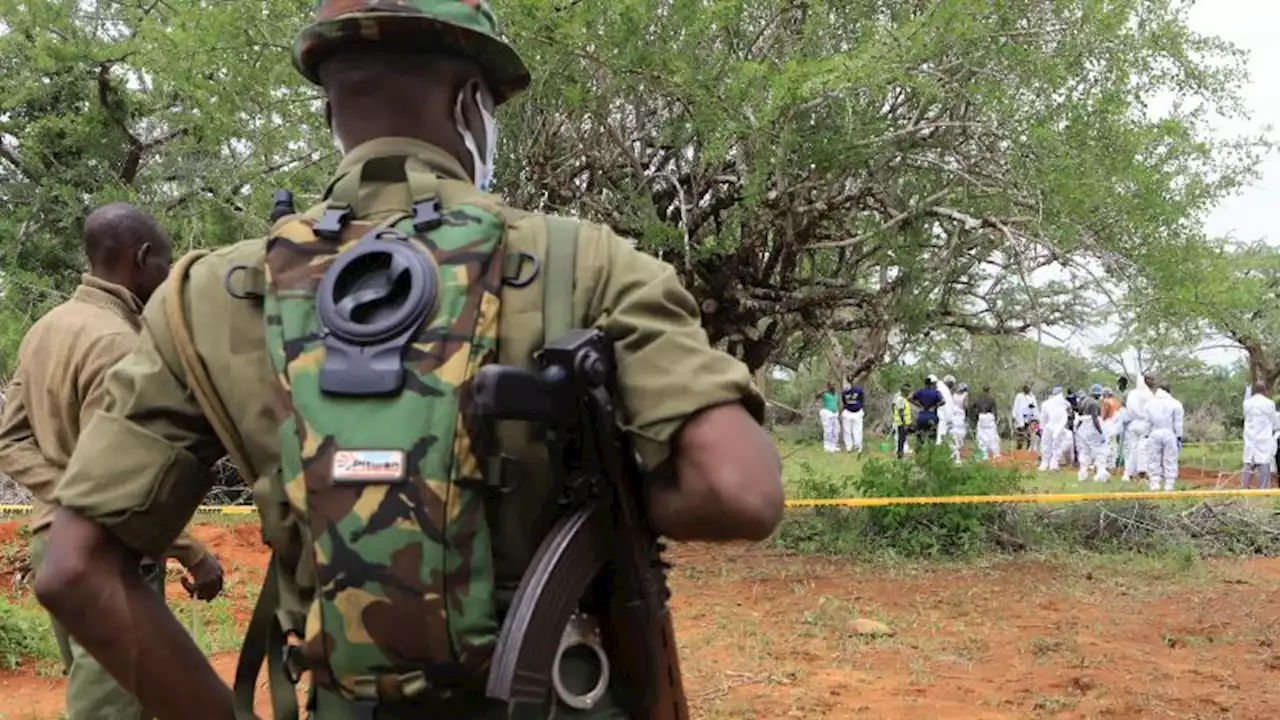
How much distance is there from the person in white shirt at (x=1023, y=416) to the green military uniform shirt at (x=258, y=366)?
23.2 meters

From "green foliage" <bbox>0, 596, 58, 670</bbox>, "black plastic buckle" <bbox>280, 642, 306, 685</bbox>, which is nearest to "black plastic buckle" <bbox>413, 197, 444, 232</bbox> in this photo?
"black plastic buckle" <bbox>280, 642, 306, 685</bbox>

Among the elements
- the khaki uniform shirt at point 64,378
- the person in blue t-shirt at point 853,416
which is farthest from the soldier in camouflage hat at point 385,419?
the person in blue t-shirt at point 853,416

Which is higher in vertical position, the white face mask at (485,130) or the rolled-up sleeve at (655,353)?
the white face mask at (485,130)

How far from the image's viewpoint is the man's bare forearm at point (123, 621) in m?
1.47

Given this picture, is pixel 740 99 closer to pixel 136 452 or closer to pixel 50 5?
pixel 136 452

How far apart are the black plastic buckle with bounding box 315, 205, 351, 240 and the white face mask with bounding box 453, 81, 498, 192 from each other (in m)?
0.23

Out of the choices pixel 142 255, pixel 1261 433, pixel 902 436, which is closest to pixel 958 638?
pixel 142 255

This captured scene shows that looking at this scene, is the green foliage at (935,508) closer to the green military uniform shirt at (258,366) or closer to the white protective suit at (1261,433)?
the white protective suit at (1261,433)

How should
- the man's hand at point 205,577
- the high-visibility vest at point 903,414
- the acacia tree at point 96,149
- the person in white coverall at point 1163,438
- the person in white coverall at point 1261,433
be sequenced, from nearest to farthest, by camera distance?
the man's hand at point 205,577, the acacia tree at point 96,149, the person in white coverall at point 1261,433, the person in white coverall at point 1163,438, the high-visibility vest at point 903,414

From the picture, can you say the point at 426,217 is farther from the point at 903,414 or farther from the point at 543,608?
the point at 903,414

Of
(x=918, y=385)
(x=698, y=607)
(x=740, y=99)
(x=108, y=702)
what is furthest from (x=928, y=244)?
(x=918, y=385)

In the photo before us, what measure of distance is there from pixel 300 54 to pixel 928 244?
7.48 m

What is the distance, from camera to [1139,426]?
14.9 metres

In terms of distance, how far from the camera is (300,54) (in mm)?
1642
